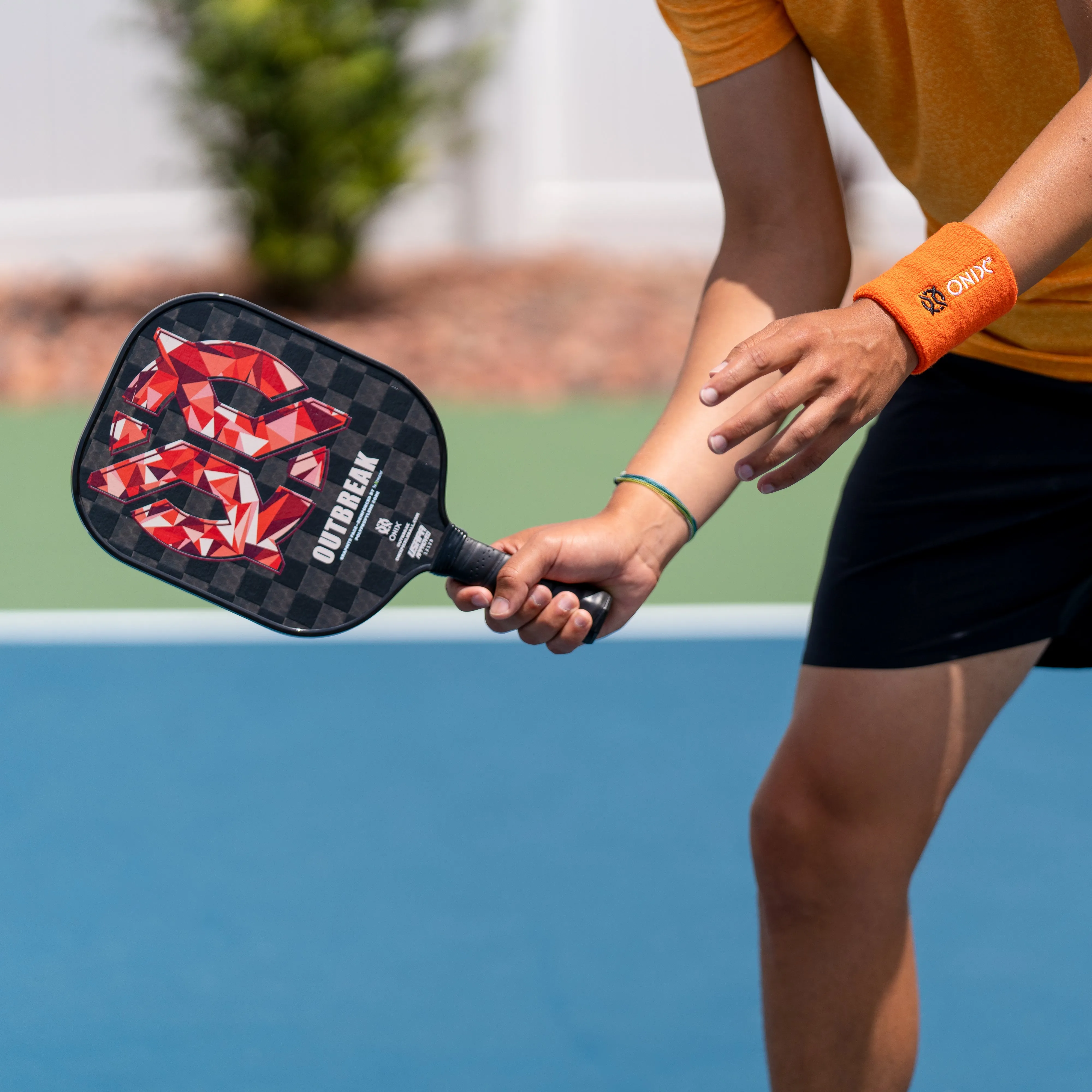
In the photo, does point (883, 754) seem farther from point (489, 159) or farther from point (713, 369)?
point (489, 159)

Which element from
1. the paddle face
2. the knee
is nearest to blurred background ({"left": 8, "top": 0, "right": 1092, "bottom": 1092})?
the knee

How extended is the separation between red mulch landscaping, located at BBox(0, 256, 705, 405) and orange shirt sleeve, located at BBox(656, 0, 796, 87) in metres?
4.63

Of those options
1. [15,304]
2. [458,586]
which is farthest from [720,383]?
[15,304]

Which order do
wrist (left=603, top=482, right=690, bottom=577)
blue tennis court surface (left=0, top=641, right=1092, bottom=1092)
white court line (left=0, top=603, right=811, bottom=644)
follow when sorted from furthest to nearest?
1. white court line (left=0, top=603, right=811, bottom=644)
2. blue tennis court surface (left=0, top=641, right=1092, bottom=1092)
3. wrist (left=603, top=482, right=690, bottom=577)

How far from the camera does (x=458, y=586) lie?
153cm

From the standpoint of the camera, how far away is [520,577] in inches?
58.1

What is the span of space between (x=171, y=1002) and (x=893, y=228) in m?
6.41

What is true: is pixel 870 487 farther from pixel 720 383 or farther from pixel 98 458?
pixel 98 458

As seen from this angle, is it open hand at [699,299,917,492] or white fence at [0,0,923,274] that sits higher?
open hand at [699,299,917,492]

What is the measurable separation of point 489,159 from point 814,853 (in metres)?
6.59

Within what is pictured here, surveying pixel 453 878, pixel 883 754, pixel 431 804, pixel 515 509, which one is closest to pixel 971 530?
pixel 883 754

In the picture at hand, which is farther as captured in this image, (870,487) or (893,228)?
(893,228)

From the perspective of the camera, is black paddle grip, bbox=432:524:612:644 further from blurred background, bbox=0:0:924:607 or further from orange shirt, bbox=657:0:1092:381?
blurred background, bbox=0:0:924:607

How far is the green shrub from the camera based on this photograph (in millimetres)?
6613
